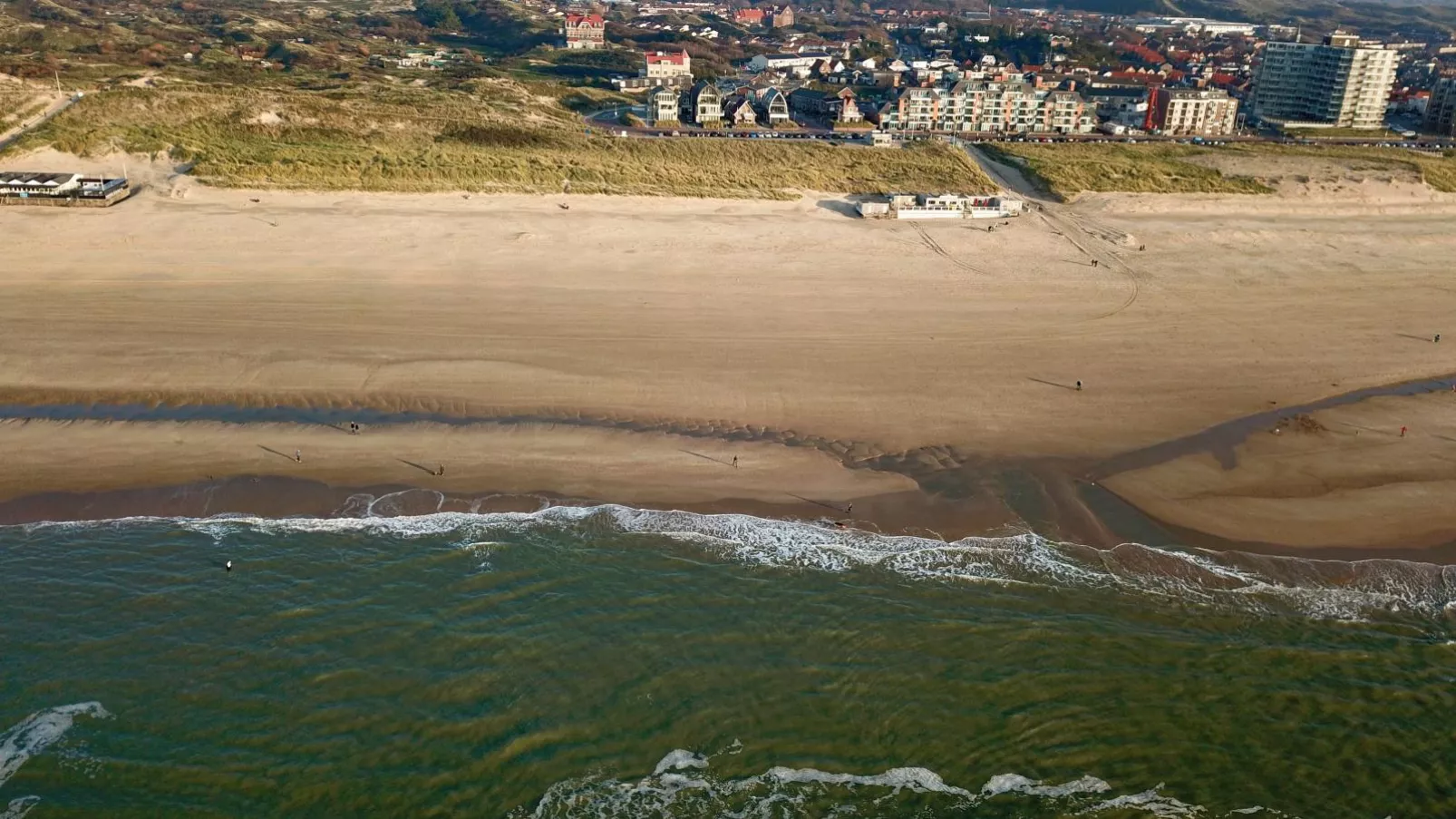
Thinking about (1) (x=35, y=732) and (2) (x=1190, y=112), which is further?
(2) (x=1190, y=112)

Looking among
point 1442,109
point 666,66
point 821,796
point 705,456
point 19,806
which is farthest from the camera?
point 666,66

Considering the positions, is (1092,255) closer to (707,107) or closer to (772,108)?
(772,108)

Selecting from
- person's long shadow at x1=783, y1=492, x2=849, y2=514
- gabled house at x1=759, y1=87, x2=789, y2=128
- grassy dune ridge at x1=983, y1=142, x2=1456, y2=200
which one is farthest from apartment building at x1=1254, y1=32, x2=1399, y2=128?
person's long shadow at x1=783, y1=492, x2=849, y2=514

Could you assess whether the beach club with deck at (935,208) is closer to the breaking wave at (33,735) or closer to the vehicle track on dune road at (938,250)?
the vehicle track on dune road at (938,250)

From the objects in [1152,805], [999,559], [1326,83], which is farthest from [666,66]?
[1152,805]

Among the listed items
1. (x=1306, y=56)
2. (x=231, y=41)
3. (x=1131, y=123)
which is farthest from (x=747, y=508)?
(x=231, y=41)
